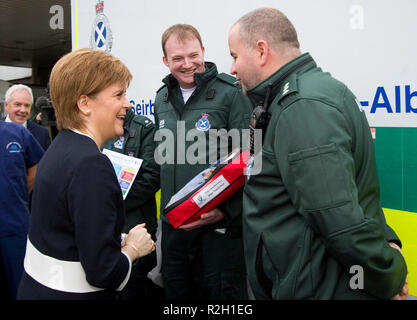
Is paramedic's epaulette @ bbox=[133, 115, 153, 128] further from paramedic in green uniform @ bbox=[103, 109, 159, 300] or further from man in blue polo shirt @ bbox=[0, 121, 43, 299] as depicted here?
man in blue polo shirt @ bbox=[0, 121, 43, 299]

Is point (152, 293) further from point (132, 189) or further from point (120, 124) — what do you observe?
point (120, 124)

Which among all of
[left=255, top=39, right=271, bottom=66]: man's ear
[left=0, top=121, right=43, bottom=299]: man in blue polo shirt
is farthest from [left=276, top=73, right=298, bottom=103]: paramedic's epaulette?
[left=0, top=121, right=43, bottom=299]: man in blue polo shirt

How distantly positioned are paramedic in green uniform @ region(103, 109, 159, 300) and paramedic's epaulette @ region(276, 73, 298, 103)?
1.40m

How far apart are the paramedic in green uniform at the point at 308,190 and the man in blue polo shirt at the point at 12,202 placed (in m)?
1.93

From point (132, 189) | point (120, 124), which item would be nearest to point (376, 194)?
point (120, 124)

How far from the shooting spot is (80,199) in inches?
45.6

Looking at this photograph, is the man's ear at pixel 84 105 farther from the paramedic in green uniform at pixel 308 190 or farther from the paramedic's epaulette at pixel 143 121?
the paramedic's epaulette at pixel 143 121

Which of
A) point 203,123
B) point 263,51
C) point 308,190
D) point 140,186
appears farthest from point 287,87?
point 140,186

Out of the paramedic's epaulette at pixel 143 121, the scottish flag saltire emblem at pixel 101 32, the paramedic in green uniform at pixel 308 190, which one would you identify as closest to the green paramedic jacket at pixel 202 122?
the paramedic's epaulette at pixel 143 121

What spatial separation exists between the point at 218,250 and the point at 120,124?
0.92 m

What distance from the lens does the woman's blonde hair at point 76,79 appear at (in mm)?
1271

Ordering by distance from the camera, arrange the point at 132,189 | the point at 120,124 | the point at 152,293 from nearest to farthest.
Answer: the point at 120,124, the point at 132,189, the point at 152,293
